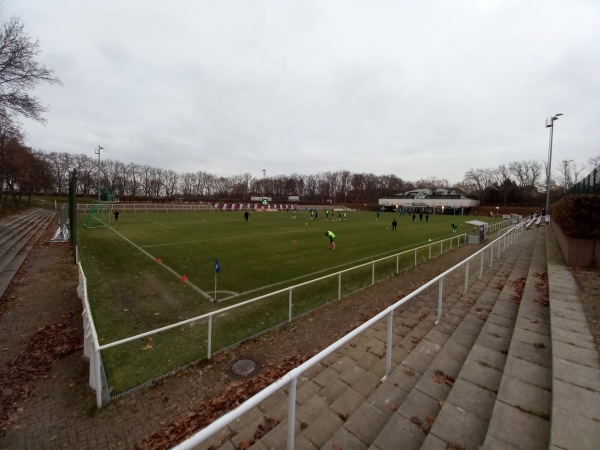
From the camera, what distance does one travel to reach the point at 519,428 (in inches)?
108

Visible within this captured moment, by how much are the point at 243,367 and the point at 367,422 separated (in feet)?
11.9

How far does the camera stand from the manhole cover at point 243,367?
590 centimetres

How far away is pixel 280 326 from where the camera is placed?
8055 millimetres

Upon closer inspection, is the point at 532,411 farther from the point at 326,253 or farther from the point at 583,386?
the point at 326,253

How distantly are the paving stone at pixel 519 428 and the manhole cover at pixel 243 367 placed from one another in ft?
14.6

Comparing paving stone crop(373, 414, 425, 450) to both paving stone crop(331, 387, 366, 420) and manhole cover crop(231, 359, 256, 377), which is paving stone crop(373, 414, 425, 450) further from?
manhole cover crop(231, 359, 256, 377)

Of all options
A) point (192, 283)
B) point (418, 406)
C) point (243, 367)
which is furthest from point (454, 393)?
point (192, 283)

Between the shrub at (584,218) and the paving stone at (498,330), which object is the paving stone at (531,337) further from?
the shrub at (584,218)

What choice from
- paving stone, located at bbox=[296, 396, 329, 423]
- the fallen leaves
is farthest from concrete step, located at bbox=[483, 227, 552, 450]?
the fallen leaves

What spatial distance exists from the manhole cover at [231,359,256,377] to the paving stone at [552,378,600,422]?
4.93 meters

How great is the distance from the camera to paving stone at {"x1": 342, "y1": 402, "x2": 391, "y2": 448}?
9.96 feet

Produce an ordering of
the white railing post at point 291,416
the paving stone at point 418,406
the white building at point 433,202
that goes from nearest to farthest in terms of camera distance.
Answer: the white railing post at point 291,416, the paving stone at point 418,406, the white building at point 433,202

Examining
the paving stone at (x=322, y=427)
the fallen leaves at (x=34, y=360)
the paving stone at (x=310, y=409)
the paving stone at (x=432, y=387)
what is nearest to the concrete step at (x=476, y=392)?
the paving stone at (x=432, y=387)

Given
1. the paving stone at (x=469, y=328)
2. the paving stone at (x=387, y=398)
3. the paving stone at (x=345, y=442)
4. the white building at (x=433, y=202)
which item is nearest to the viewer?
the paving stone at (x=345, y=442)
